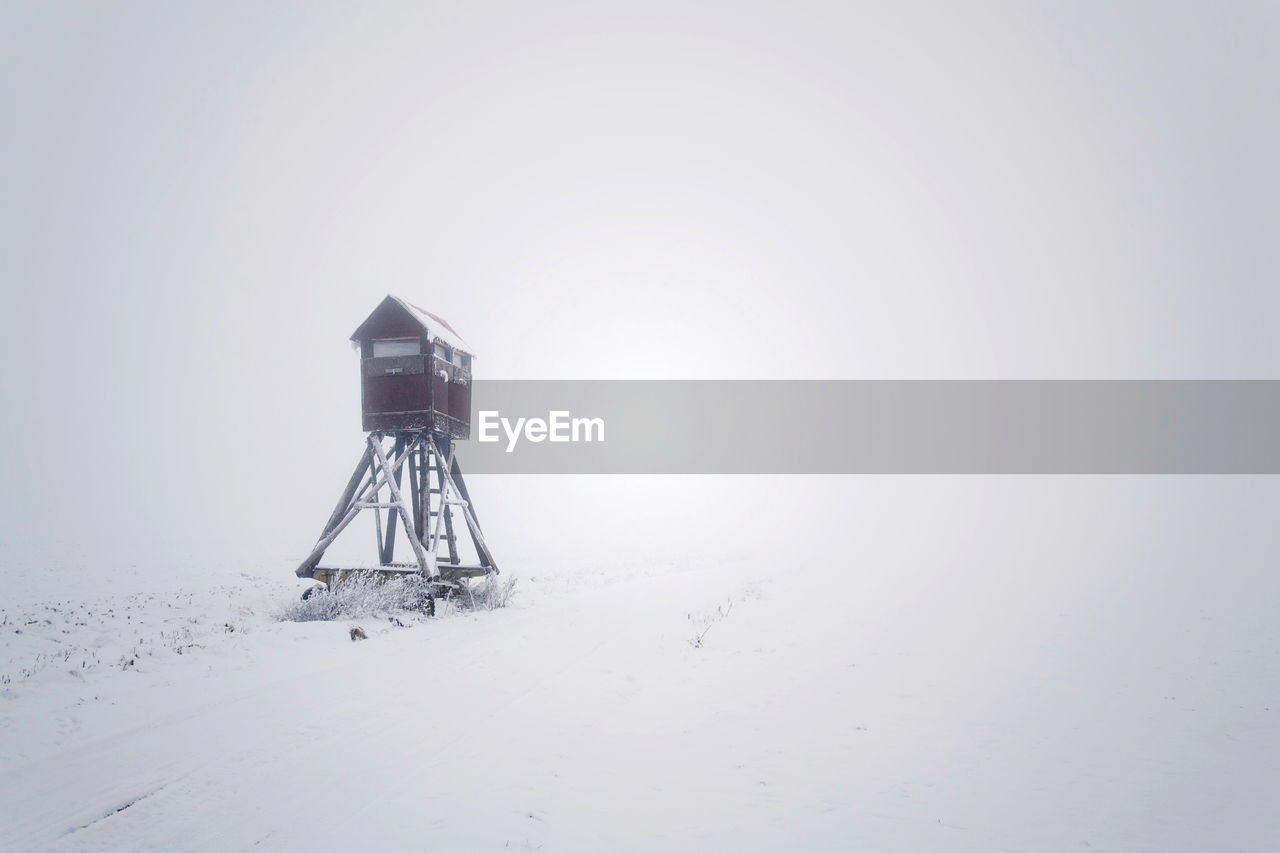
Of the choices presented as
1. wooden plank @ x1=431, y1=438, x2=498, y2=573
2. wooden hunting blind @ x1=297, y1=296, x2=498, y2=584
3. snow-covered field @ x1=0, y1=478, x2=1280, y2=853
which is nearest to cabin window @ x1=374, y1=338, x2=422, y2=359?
wooden hunting blind @ x1=297, y1=296, x2=498, y2=584

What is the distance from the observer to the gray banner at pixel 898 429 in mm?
55500

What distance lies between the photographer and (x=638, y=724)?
21.7 ft

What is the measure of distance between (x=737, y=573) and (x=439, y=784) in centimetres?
1871

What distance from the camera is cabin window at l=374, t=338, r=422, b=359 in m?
14.9

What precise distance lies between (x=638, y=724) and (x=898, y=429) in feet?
276

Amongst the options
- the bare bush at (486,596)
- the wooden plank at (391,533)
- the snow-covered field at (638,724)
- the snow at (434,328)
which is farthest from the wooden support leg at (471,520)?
the snow at (434,328)

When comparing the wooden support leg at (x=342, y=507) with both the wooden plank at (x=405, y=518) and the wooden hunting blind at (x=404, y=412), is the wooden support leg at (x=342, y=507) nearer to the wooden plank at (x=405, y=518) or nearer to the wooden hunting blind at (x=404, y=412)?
the wooden hunting blind at (x=404, y=412)

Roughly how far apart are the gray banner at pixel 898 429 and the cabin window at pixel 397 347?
17243mm

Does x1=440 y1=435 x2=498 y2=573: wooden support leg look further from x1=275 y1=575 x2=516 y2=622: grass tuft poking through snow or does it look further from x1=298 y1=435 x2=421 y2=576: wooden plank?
x1=298 y1=435 x2=421 y2=576: wooden plank

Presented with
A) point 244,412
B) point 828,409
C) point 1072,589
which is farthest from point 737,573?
point 828,409

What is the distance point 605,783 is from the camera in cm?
516

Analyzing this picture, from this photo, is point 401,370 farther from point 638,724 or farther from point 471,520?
point 638,724

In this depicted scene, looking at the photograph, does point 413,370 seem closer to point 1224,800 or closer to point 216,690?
point 216,690

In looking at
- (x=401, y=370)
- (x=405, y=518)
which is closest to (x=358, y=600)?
(x=405, y=518)
